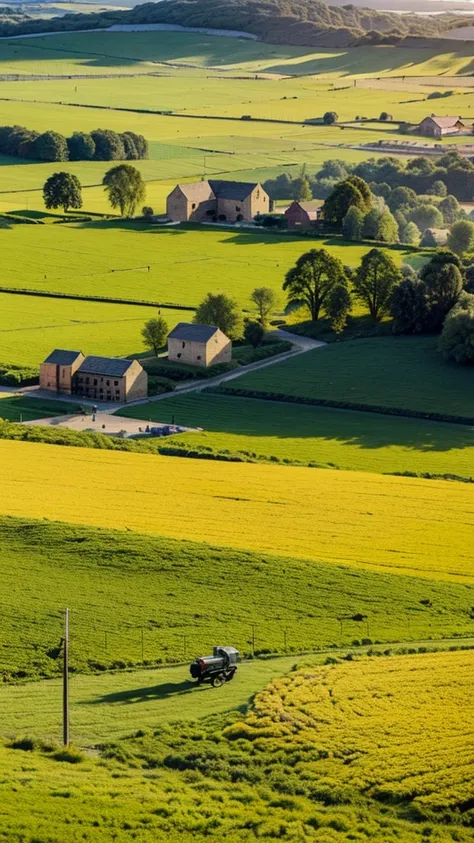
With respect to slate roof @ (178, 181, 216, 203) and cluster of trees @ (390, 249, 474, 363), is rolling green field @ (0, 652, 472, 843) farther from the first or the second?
slate roof @ (178, 181, 216, 203)

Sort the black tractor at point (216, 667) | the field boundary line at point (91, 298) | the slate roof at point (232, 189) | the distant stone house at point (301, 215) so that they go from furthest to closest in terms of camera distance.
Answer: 1. the slate roof at point (232, 189)
2. the distant stone house at point (301, 215)
3. the field boundary line at point (91, 298)
4. the black tractor at point (216, 667)

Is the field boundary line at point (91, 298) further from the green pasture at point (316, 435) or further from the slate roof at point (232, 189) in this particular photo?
the slate roof at point (232, 189)

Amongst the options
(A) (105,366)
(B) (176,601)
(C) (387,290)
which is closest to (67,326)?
(A) (105,366)

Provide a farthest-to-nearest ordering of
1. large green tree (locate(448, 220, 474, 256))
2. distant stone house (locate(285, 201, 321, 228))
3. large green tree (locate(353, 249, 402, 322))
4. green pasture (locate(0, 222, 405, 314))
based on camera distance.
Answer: distant stone house (locate(285, 201, 321, 228))
large green tree (locate(448, 220, 474, 256))
green pasture (locate(0, 222, 405, 314))
large green tree (locate(353, 249, 402, 322))

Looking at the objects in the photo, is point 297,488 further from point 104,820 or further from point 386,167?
point 386,167

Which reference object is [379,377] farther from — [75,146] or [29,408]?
[75,146]

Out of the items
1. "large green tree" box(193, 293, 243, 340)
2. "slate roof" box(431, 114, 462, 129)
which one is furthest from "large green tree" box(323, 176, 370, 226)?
"slate roof" box(431, 114, 462, 129)

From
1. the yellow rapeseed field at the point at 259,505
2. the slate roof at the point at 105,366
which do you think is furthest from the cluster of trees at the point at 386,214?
the yellow rapeseed field at the point at 259,505
